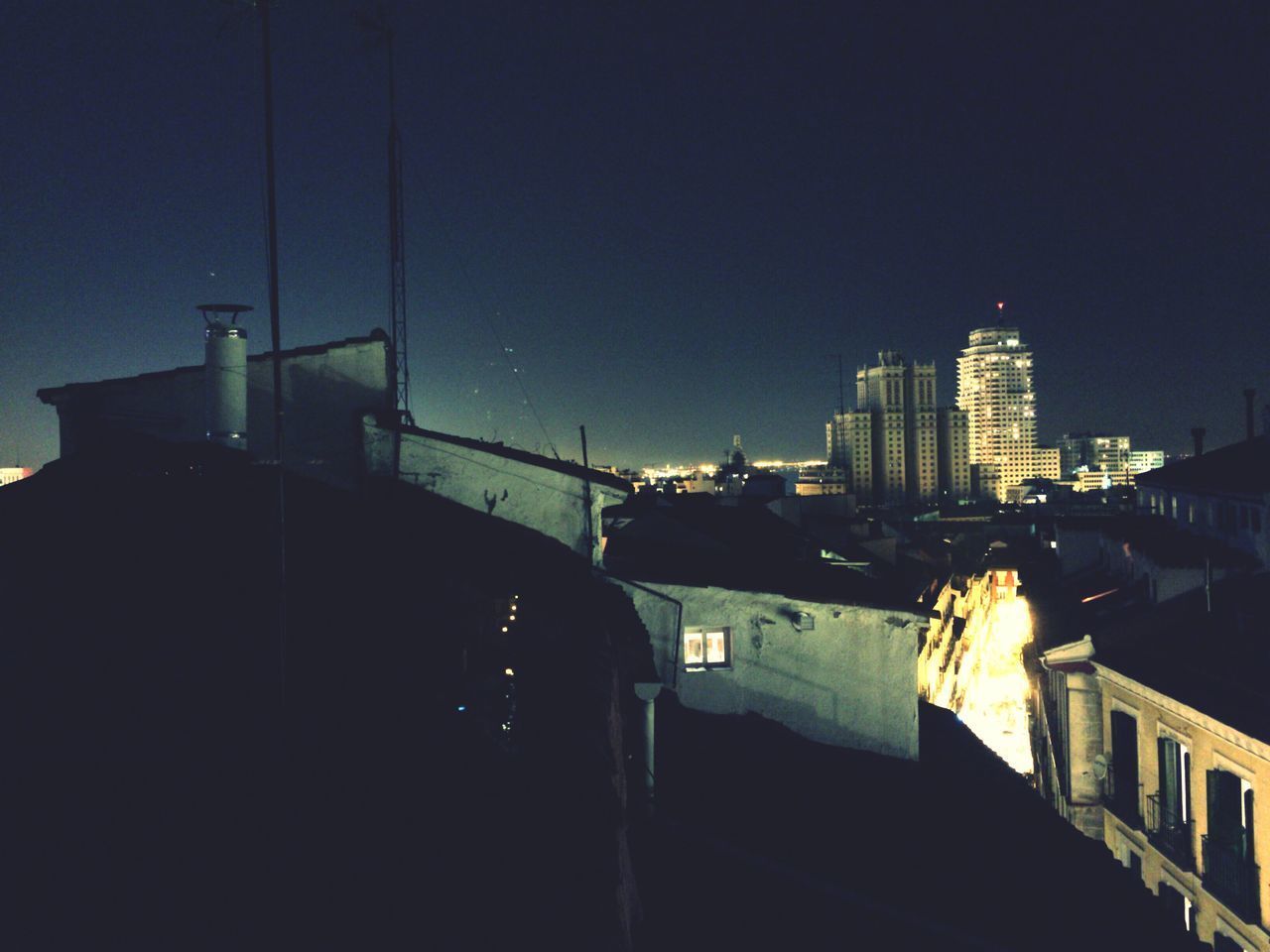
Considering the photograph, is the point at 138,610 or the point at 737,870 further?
the point at 737,870

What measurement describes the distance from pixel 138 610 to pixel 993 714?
30.2 m

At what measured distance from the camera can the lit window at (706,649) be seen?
12.9 meters

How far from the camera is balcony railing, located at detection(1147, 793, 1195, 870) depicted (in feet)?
53.9

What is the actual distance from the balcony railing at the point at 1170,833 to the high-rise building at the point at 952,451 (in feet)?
596

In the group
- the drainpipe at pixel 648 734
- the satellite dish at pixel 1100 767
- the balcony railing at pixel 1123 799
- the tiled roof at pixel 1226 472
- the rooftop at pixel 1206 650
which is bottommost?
the balcony railing at pixel 1123 799

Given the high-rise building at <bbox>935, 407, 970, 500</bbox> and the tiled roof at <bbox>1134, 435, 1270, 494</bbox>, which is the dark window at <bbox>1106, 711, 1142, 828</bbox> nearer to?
the tiled roof at <bbox>1134, 435, 1270, 494</bbox>

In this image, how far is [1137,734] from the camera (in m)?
18.5

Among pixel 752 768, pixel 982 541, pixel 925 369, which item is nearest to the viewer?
pixel 752 768

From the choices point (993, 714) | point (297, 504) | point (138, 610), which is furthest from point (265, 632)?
point (993, 714)

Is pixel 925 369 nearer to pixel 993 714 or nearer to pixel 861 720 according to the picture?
pixel 993 714

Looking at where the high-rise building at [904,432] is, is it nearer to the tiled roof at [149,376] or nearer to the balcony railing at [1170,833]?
the balcony railing at [1170,833]

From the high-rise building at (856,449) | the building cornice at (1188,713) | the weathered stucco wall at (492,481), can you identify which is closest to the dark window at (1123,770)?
the building cornice at (1188,713)

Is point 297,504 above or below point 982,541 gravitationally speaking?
above

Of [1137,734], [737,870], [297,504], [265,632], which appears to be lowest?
[1137,734]
